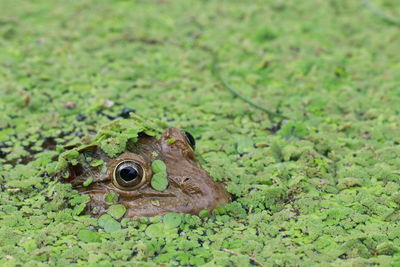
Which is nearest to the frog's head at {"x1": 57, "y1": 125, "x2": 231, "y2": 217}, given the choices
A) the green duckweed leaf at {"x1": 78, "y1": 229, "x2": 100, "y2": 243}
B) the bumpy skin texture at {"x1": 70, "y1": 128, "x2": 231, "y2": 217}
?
the bumpy skin texture at {"x1": 70, "y1": 128, "x2": 231, "y2": 217}

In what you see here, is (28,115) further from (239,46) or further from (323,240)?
(323,240)

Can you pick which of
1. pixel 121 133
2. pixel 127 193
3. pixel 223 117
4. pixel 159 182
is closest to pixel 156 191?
pixel 159 182

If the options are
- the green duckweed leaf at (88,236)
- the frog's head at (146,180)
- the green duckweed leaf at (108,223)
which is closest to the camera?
the green duckweed leaf at (88,236)

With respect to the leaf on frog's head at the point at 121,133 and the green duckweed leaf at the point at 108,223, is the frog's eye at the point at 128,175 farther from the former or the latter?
the green duckweed leaf at the point at 108,223

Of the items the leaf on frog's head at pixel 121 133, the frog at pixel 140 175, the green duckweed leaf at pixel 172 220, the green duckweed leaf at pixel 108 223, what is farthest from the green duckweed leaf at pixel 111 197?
the green duckweed leaf at pixel 172 220

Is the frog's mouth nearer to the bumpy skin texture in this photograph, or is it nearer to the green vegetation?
the bumpy skin texture

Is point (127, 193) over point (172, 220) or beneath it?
over

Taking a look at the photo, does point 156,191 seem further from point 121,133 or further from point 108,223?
point 121,133
